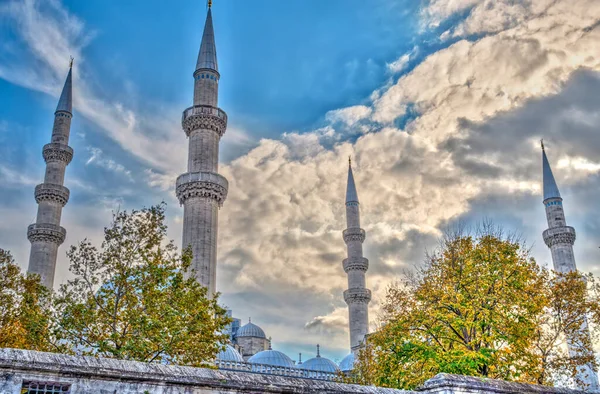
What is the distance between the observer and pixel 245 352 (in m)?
57.1

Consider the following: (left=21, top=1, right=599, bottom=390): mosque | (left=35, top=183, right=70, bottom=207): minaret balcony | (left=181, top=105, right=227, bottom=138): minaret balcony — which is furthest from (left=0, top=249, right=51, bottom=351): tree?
(left=35, top=183, right=70, bottom=207): minaret balcony

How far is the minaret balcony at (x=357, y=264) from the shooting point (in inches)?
1996

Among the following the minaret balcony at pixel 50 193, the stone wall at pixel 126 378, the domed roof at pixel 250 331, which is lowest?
the stone wall at pixel 126 378

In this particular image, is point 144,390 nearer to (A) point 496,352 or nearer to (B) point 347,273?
(A) point 496,352

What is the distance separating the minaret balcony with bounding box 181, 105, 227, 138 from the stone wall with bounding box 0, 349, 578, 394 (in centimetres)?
2889

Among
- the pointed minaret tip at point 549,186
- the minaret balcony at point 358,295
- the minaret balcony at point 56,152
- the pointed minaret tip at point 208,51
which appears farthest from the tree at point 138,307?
the pointed minaret tip at point 549,186

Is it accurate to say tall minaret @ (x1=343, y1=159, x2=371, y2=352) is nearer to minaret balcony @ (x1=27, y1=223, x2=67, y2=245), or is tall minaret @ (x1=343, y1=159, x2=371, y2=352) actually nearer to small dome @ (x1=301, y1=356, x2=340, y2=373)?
small dome @ (x1=301, y1=356, x2=340, y2=373)

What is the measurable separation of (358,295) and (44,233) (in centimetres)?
2574

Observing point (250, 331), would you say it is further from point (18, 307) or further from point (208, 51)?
point (18, 307)

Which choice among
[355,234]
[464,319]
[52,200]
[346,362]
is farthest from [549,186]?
[52,200]

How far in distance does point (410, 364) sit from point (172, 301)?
7.93m

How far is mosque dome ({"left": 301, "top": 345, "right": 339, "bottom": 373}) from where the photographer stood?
163ft

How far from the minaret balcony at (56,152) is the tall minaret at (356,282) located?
24390 millimetres

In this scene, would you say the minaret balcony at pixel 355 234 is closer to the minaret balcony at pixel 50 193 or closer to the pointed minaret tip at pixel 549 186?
the pointed minaret tip at pixel 549 186
